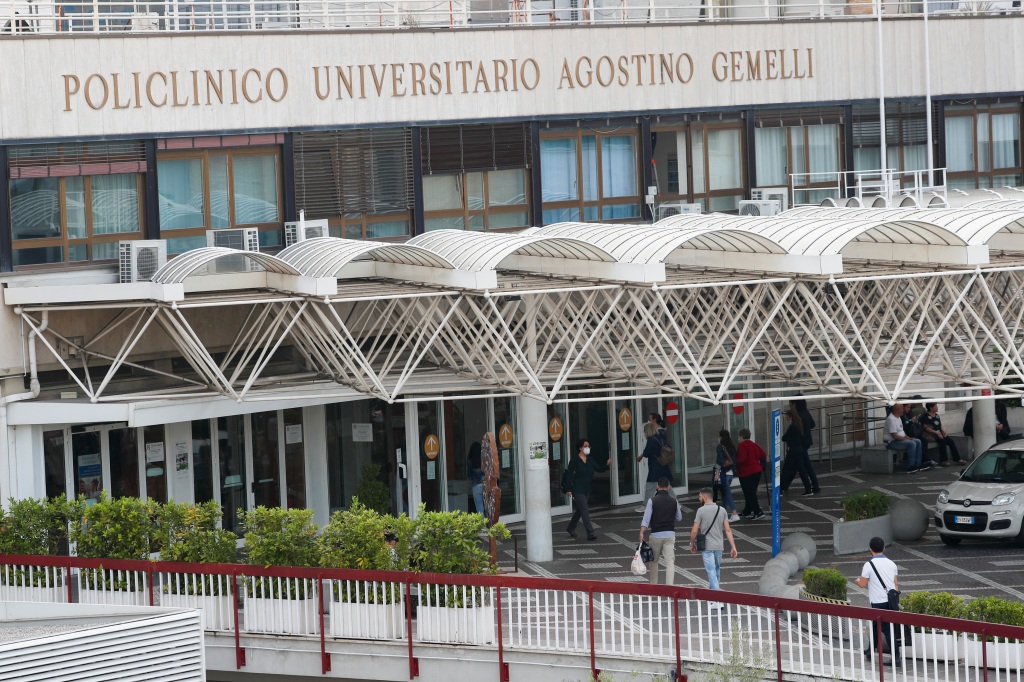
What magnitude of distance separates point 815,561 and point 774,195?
749 centimetres

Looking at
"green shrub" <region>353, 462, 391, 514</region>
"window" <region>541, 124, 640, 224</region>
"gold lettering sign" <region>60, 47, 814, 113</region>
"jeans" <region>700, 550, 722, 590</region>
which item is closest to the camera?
"jeans" <region>700, 550, 722, 590</region>

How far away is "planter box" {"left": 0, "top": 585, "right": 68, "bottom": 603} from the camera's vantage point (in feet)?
59.7

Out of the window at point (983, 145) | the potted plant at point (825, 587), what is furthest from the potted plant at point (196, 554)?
the window at point (983, 145)

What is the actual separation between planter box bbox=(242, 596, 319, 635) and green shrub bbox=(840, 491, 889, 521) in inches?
373

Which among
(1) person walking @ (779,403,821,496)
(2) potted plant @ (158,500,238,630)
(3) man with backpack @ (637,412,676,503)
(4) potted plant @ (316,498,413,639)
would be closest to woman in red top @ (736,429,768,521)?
(3) man with backpack @ (637,412,676,503)

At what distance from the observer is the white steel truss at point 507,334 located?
20.5 meters

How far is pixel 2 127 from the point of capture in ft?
69.7

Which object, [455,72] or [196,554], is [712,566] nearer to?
[196,554]

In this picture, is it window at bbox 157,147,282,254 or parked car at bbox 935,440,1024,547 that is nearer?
window at bbox 157,147,282,254

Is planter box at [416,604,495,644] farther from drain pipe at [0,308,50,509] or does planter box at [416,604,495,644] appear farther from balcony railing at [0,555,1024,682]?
drain pipe at [0,308,50,509]

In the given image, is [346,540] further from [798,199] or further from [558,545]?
[798,199]

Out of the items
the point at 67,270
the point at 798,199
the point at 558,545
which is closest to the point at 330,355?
the point at 67,270

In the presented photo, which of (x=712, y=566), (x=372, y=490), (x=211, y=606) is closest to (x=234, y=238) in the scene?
(x=372, y=490)

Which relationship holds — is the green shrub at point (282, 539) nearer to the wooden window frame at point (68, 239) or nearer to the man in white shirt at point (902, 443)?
the wooden window frame at point (68, 239)
